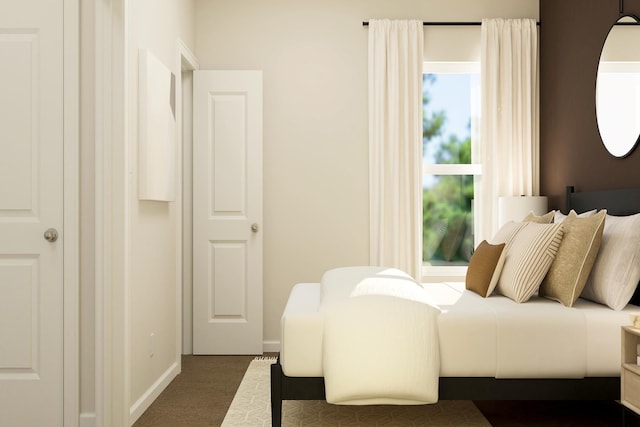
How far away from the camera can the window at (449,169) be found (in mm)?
4637

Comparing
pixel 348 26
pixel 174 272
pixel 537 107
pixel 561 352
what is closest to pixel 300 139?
pixel 348 26

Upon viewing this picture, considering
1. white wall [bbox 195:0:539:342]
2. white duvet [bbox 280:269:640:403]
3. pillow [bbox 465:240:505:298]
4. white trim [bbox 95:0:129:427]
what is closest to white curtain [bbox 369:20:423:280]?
white wall [bbox 195:0:539:342]

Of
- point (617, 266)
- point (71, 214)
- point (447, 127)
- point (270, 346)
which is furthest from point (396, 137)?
point (71, 214)

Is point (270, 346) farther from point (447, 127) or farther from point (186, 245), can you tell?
point (447, 127)

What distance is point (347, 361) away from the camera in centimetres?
239

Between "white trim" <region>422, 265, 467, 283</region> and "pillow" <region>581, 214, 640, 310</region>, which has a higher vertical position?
"pillow" <region>581, 214, 640, 310</region>

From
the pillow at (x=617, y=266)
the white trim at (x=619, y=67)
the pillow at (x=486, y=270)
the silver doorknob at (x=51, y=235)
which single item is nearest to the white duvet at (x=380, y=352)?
the pillow at (x=486, y=270)

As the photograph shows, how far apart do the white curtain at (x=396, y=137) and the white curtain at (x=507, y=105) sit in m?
0.57

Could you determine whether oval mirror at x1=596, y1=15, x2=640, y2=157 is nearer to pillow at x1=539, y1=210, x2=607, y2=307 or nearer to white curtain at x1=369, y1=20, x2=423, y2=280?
pillow at x1=539, y1=210, x2=607, y2=307

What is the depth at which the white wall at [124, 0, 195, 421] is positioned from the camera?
2934 millimetres

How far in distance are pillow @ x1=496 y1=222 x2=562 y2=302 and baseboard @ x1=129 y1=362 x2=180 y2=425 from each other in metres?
2.12

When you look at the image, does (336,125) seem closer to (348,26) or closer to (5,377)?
(348,26)

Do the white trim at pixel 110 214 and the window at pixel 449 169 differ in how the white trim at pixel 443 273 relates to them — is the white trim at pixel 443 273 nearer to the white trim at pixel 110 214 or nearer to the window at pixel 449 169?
the window at pixel 449 169

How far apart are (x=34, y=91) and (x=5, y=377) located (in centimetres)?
142
